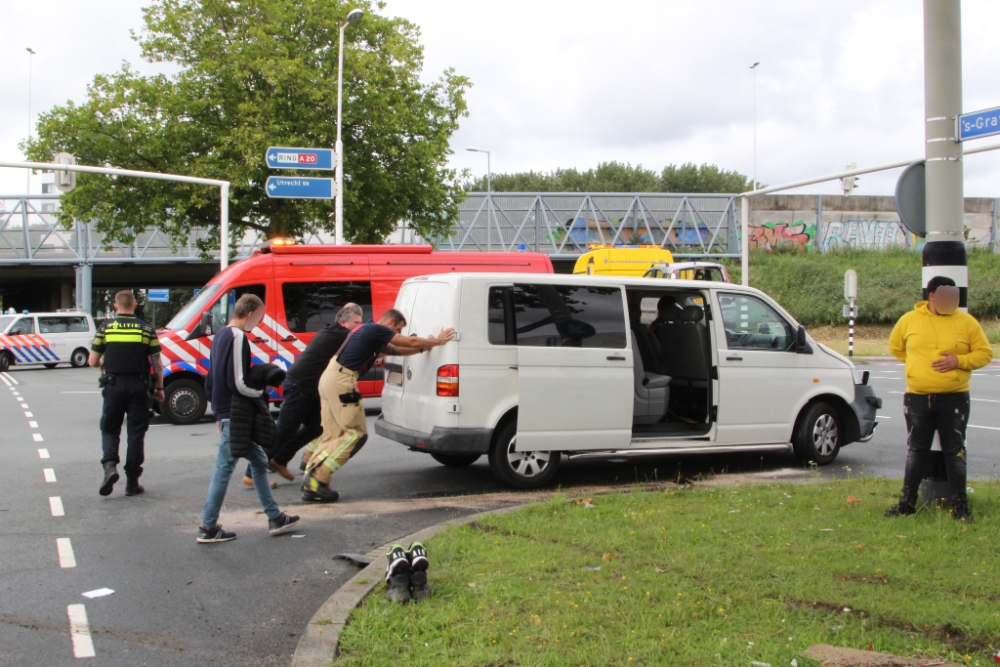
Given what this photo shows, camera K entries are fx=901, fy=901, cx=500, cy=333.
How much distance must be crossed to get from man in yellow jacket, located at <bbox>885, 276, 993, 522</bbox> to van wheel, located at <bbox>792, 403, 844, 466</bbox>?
2822 millimetres

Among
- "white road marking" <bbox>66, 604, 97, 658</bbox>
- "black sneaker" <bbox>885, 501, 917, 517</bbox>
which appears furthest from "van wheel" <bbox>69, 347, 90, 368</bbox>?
"black sneaker" <bbox>885, 501, 917, 517</bbox>

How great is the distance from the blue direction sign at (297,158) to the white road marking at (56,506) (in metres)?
12.4

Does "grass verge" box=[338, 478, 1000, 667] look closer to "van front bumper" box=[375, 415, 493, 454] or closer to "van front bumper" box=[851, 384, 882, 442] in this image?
"van front bumper" box=[375, 415, 493, 454]

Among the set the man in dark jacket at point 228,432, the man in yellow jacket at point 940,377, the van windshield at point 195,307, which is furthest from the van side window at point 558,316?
the van windshield at point 195,307

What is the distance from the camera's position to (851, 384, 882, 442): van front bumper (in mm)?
9430

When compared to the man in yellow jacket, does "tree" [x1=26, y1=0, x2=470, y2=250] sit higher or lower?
higher

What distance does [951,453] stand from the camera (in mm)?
6281

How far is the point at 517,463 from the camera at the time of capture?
8.02m

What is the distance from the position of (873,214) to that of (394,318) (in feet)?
151

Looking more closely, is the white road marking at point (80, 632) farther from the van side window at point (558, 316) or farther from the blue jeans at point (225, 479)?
the van side window at point (558, 316)

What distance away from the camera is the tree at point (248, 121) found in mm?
24688

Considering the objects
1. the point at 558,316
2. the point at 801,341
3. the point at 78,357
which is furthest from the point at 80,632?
the point at 78,357

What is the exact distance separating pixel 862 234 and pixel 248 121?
1390 inches

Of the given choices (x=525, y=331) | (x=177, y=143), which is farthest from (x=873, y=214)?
(x=525, y=331)
